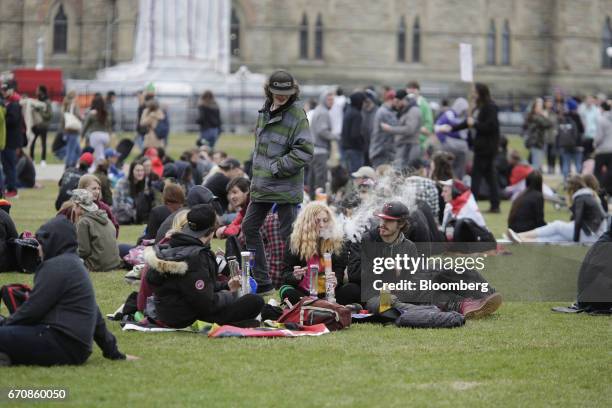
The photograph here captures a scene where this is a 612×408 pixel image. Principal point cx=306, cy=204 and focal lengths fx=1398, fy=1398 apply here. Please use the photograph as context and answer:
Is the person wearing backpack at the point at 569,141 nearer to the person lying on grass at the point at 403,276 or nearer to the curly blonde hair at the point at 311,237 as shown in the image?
the person lying on grass at the point at 403,276

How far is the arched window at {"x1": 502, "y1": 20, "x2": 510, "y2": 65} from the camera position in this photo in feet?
188

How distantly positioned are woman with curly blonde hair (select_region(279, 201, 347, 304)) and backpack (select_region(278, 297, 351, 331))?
594mm

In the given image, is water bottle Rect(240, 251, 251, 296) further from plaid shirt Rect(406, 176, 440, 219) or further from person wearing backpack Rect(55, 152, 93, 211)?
person wearing backpack Rect(55, 152, 93, 211)

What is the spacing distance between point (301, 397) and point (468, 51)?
1586cm

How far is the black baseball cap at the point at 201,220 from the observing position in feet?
35.4

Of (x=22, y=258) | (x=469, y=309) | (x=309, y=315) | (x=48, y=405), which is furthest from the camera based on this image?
(x=22, y=258)

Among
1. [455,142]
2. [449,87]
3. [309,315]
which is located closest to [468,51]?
[455,142]

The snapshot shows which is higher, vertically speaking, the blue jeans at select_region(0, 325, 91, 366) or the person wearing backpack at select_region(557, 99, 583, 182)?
the person wearing backpack at select_region(557, 99, 583, 182)

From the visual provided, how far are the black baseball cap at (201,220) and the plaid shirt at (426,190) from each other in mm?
5494

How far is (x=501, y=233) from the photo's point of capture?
61.6ft

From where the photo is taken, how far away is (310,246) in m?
11.9

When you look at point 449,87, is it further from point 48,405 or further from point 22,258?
point 48,405

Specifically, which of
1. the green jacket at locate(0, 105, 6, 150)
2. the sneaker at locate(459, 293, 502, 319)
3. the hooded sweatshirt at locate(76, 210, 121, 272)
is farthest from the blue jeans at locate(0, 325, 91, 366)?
the green jacket at locate(0, 105, 6, 150)

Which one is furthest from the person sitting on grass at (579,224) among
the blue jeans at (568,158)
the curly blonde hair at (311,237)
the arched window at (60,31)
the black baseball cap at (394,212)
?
the arched window at (60,31)
